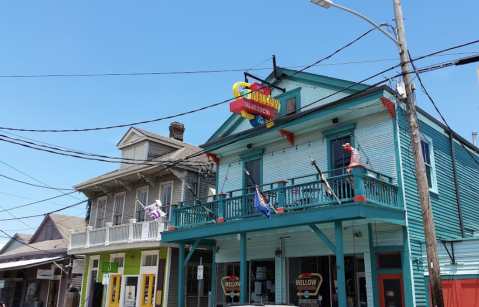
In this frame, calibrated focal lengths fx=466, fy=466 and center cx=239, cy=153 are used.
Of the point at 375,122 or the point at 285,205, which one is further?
the point at 375,122

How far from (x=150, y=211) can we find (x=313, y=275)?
7566mm

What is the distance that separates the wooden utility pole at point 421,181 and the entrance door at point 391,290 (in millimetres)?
3672

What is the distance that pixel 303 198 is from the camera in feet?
45.0

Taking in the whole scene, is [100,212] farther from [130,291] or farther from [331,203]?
[331,203]

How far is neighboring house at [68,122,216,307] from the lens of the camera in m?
22.3

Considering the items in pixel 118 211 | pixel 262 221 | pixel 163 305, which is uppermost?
pixel 118 211

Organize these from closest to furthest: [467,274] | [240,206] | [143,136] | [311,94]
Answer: [467,274] < [240,206] < [311,94] < [143,136]

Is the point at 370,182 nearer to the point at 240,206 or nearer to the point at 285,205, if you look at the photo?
the point at 285,205

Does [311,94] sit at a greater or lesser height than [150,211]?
greater

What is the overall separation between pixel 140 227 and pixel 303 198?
37.0 ft

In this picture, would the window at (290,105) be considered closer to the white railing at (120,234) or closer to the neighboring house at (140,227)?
the neighboring house at (140,227)

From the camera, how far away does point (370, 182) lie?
13.0 m

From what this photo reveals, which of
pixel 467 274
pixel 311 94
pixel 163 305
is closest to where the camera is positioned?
pixel 467 274

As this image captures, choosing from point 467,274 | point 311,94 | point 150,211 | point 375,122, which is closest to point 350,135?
point 375,122
